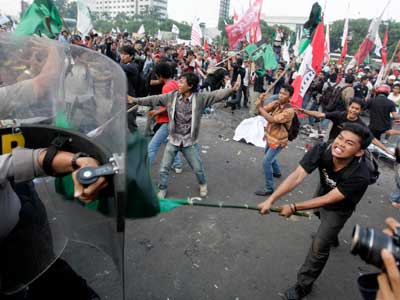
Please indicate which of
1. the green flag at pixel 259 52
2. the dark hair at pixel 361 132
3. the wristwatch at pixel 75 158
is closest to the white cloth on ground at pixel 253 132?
the green flag at pixel 259 52

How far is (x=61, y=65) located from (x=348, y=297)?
312cm

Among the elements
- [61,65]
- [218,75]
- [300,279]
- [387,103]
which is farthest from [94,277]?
[387,103]

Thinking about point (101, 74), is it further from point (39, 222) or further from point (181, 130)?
point (181, 130)

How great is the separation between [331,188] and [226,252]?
1341 millimetres

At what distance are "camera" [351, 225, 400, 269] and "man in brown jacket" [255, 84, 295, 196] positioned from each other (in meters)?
3.06

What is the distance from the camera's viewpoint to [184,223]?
3.80m

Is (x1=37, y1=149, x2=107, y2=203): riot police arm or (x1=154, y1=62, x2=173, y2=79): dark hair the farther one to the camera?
(x1=154, y1=62, x2=173, y2=79): dark hair

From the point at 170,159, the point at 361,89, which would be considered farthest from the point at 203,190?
the point at 361,89

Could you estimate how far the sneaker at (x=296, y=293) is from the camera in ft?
8.92

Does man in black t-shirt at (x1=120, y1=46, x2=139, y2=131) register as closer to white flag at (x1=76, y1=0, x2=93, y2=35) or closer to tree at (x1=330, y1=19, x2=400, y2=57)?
white flag at (x1=76, y1=0, x2=93, y2=35)

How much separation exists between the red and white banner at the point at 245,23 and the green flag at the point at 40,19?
4504 mm

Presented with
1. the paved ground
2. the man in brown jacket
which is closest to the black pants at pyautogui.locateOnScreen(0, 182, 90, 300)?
the paved ground

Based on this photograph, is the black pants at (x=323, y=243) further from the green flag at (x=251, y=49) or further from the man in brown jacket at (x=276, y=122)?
the green flag at (x=251, y=49)

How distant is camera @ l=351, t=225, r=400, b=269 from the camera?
1.26m
